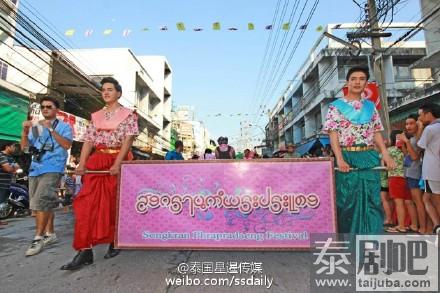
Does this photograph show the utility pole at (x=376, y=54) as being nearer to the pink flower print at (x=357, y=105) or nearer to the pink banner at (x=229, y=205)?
Answer: the pink flower print at (x=357, y=105)

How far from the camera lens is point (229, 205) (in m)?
2.49

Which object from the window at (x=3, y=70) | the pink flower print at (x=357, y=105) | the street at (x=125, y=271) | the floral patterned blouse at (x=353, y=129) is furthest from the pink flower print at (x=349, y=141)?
the window at (x=3, y=70)

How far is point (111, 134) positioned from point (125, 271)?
133 cm

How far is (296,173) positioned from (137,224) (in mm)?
1525

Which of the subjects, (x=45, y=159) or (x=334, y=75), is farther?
(x=334, y=75)

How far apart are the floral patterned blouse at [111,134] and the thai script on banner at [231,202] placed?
2.19 feet

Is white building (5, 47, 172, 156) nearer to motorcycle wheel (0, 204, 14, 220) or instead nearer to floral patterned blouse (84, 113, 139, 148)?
motorcycle wheel (0, 204, 14, 220)

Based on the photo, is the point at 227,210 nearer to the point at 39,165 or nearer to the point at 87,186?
the point at 87,186

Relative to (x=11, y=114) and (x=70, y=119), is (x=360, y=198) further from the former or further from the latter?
(x=70, y=119)

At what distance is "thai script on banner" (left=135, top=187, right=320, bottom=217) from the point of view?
8.02 ft

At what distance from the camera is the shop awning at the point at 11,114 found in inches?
382

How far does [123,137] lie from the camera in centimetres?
290

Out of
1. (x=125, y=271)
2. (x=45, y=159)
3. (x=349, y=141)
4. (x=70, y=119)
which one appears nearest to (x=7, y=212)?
(x=45, y=159)

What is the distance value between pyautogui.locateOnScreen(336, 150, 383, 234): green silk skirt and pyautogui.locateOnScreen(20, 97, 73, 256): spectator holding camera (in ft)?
10.2
